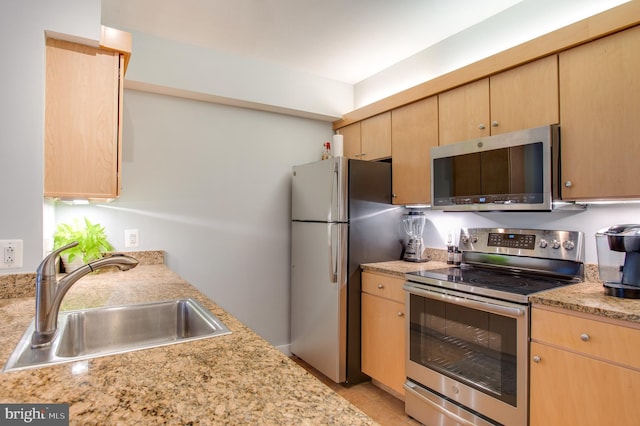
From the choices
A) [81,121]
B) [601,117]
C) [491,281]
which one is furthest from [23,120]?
[601,117]

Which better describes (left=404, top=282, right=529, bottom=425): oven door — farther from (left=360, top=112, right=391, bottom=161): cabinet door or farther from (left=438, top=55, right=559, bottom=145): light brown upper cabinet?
(left=360, top=112, right=391, bottom=161): cabinet door

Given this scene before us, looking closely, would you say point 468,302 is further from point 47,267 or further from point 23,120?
point 23,120

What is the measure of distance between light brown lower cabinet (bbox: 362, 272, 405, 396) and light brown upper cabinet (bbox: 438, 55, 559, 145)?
3.41ft

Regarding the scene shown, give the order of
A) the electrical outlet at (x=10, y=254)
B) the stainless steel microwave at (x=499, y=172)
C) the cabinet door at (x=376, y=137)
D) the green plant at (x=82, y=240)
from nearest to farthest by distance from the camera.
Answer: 1. the electrical outlet at (x=10, y=254)
2. the stainless steel microwave at (x=499, y=172)
3. the green plant at (x=82, y=240)
4. the cabinet door at (x=376, y=137)

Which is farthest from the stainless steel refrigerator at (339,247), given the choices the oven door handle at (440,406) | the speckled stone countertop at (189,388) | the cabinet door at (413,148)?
the speckled stone countertop at (189,388)

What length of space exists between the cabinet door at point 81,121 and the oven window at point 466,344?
1801 millimetres

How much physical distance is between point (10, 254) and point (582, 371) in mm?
2321

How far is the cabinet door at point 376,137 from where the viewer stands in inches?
111

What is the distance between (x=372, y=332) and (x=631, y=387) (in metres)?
1.44

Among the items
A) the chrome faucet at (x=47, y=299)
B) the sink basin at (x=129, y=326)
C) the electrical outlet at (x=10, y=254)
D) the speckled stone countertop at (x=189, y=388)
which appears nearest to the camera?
the speckled stone countertop at (x=189, y=388)

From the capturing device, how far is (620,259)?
1.62m

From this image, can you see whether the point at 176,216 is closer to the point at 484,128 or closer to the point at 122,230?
the point at 122,230

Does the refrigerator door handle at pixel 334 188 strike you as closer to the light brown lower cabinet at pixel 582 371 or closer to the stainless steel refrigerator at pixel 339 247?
the stainless steel refrigerator at pixel 339 247

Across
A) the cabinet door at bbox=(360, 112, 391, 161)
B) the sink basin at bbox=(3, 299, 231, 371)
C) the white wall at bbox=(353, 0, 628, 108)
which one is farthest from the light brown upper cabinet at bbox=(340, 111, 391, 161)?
Result: the sink basin at bbox=(3, 299, 231, 371)
